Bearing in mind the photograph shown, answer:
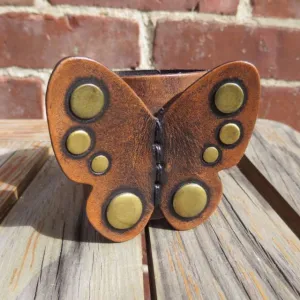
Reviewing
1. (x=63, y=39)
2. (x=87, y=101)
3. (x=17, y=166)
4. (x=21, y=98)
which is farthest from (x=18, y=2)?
(x=87, y=101)

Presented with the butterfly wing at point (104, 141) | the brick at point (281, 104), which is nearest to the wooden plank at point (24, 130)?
the butterfly wing at point (104, 141)

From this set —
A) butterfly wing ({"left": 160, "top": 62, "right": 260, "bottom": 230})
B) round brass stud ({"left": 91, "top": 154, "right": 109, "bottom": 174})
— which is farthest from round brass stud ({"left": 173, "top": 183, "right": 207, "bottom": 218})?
round brass stud ({"left": 91, "top": 154, "right": 109, "bottom": 174})

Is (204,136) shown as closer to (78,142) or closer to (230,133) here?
(230,133)

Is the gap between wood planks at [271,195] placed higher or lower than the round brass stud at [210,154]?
lower

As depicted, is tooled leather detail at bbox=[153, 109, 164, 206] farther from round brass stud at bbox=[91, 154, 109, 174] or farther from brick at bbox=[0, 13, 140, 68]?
brick at bbox=[0, 13, 140, 68]

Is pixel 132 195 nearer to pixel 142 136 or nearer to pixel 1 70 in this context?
pixel 142 136

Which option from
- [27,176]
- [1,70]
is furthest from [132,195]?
[1,70]

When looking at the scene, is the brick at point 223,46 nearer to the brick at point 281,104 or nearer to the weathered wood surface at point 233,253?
the brick at point 281,104
